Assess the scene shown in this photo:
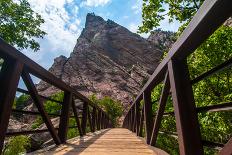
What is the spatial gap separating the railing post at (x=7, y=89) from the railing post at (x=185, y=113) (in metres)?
1.59

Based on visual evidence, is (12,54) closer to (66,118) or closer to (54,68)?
(66,118)

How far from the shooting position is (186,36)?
2076 mm

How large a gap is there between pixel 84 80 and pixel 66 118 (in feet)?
184

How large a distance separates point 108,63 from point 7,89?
65.9 m

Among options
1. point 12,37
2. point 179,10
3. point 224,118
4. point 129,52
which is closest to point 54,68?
point 129,52

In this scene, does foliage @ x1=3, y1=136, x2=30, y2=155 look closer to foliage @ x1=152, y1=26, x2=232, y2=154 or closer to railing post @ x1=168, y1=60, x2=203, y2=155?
foliage @ x1=152, y1=26, x2=232, y2=154

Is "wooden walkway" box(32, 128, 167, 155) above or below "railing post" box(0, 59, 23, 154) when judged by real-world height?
below

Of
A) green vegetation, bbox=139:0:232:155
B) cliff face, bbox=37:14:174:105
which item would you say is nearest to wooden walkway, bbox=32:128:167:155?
green vegetation, bbox=139:0:232:155

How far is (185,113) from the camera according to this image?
7.22 ft

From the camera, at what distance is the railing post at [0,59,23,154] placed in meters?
2.38

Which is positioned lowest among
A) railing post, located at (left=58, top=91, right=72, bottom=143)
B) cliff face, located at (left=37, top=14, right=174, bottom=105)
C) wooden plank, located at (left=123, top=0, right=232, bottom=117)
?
railing post, located at (left=58, top=91, right=72, bottom=143)

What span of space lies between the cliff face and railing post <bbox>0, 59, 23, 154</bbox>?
5167 centimetres

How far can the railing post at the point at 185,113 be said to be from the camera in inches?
82.0

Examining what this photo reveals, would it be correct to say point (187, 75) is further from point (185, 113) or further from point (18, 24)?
point (18, 24)
